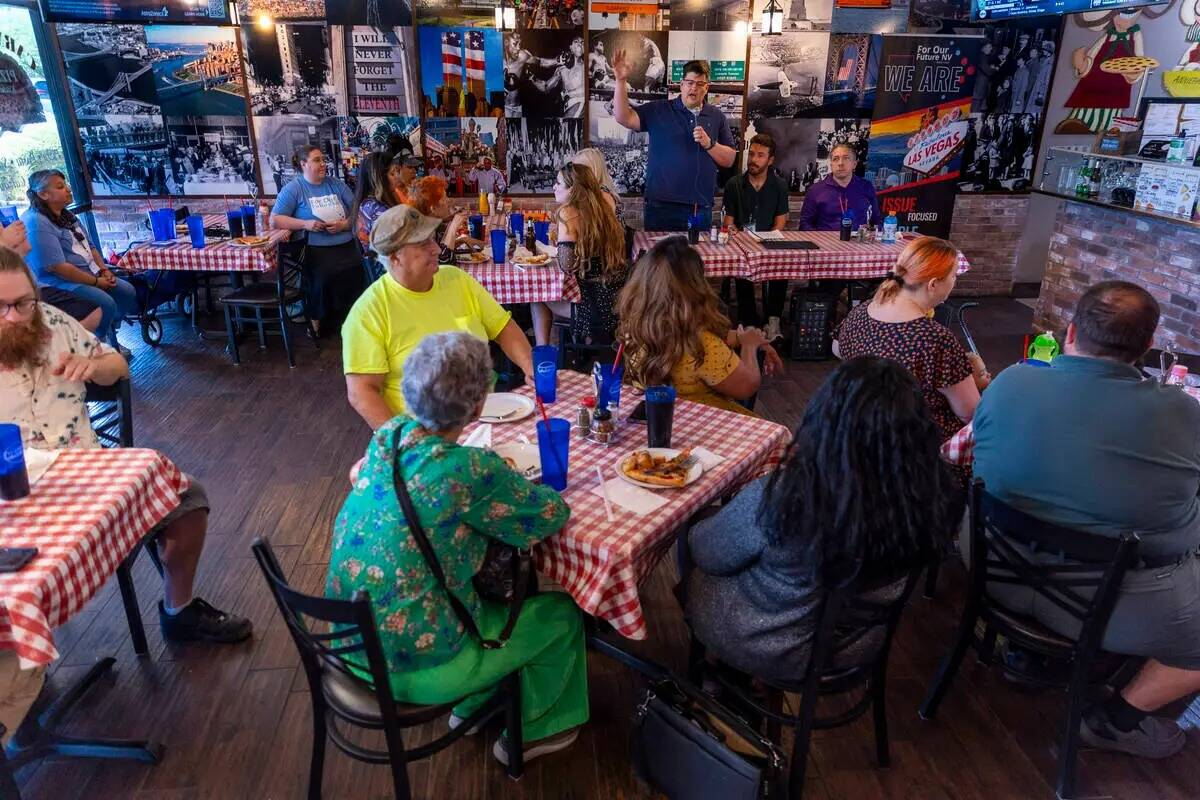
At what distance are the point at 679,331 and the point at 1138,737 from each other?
191 cm

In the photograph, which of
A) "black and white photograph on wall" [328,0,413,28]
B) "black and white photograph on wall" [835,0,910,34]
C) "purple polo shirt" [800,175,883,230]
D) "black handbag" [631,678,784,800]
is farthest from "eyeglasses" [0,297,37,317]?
"black and white photograph on wall" [835,0,910,34]

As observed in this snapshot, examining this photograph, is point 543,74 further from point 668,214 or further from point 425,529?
point 425,529

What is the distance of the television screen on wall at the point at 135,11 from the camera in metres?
6.15

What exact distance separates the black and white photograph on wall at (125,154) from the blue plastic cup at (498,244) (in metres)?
3.50

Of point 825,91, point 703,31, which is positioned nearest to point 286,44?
point 703,31

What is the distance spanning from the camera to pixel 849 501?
5.78ft

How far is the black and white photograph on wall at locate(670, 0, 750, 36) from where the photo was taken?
6.54 metres

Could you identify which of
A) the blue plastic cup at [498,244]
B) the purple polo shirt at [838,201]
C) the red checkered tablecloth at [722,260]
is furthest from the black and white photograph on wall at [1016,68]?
the blue plastic cup at [498,244]

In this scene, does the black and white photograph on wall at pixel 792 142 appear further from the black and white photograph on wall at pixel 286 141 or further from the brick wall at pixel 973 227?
the black and white photograph on wall at pixel 286 141

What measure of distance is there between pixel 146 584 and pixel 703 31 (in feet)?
18.7

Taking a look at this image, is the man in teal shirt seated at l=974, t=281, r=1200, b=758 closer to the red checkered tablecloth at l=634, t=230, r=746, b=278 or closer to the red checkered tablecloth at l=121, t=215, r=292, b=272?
the red checkered tablecloth at l=634, t=230, r=746, b=278

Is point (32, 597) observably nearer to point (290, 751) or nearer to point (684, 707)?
point (290, 751)

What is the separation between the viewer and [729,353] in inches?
115

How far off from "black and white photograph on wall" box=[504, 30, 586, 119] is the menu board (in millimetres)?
4110
